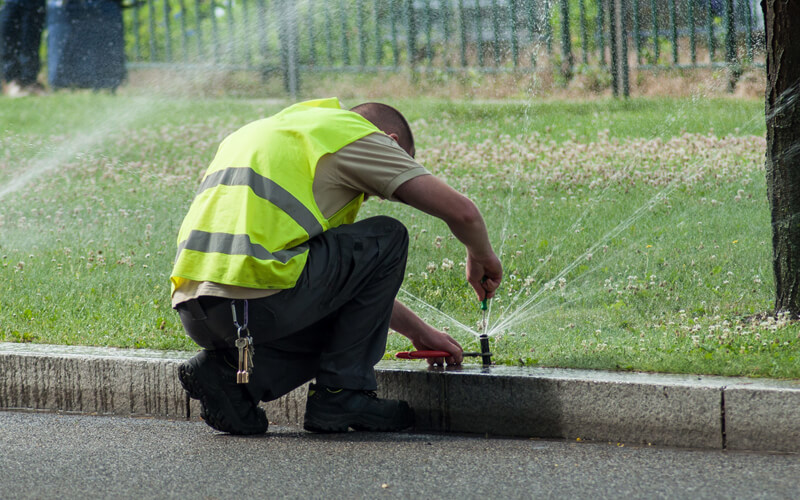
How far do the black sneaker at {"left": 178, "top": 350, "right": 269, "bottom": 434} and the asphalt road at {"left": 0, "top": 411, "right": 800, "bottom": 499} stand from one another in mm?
67

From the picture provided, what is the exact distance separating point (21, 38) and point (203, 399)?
13860 millimetres

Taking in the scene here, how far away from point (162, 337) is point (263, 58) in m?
8.76

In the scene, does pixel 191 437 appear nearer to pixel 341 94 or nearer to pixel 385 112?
pixel 385 112

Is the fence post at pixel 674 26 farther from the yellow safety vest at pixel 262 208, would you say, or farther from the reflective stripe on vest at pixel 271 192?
the reflective stripe on vest at pixel 271 192

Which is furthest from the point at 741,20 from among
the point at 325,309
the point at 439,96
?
Answer: the point at 325,309

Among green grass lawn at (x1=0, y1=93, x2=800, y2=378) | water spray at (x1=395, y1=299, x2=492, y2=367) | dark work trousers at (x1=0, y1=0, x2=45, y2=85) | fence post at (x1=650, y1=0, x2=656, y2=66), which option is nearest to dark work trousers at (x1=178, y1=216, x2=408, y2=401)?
water spray at (x1=395, y1=299, x2=492, y2=367)

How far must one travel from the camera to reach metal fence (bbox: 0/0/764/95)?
30.9 feet

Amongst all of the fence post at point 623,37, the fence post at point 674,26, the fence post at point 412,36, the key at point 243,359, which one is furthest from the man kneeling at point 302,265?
the fence post at point 412,36

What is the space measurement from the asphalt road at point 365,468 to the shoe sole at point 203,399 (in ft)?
0.15

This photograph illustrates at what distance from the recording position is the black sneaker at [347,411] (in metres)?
3.93

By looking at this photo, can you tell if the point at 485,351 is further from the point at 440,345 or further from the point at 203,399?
the point at 203,399

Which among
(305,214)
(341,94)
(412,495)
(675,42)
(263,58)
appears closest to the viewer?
(412,495)

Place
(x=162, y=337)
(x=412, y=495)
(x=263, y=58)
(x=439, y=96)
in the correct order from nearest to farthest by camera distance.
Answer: (x=412, y=495) < (x=162, y=337) < (x=439, y=96) < (x=263, y=58)

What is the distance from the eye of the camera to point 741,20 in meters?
8.75
